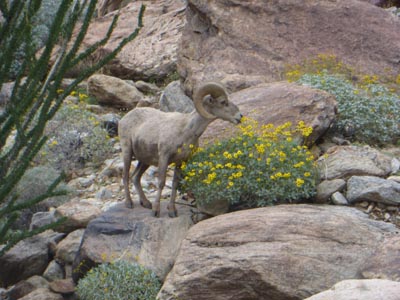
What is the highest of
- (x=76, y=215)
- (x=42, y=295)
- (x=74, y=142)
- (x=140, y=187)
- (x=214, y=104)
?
(x=214, y=104)

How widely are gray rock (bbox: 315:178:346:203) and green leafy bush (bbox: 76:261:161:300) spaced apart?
6.60 ft

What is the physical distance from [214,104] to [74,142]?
16.0 ft

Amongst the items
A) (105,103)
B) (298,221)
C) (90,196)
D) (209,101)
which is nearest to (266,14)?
(105,103)

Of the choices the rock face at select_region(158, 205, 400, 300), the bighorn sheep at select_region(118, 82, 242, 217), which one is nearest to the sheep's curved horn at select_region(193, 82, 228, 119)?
the bighorn sheep at select_region(118, 82, 242, 217)

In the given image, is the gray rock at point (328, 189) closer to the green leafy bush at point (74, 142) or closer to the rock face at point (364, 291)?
the rock face at point (364, 291)

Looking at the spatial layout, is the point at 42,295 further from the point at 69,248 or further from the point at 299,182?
the point at 299,182

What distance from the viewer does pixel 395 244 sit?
6.79 metres

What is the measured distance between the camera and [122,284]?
7.59 m

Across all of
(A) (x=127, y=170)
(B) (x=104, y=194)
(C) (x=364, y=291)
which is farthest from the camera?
(B) (x=104, y=194)

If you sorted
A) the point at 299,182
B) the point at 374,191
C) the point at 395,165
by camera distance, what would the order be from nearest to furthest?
the point at 299,182 → the point at 374,191 → the point at 395,165

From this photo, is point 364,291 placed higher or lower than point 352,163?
higher

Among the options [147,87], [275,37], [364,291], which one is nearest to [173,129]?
[364,291]

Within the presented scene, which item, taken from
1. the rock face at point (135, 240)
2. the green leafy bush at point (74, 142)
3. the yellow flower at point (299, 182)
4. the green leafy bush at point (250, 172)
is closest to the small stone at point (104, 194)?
the green leafy bush at point (74, 142)

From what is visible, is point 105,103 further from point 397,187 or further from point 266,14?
point 397,187
